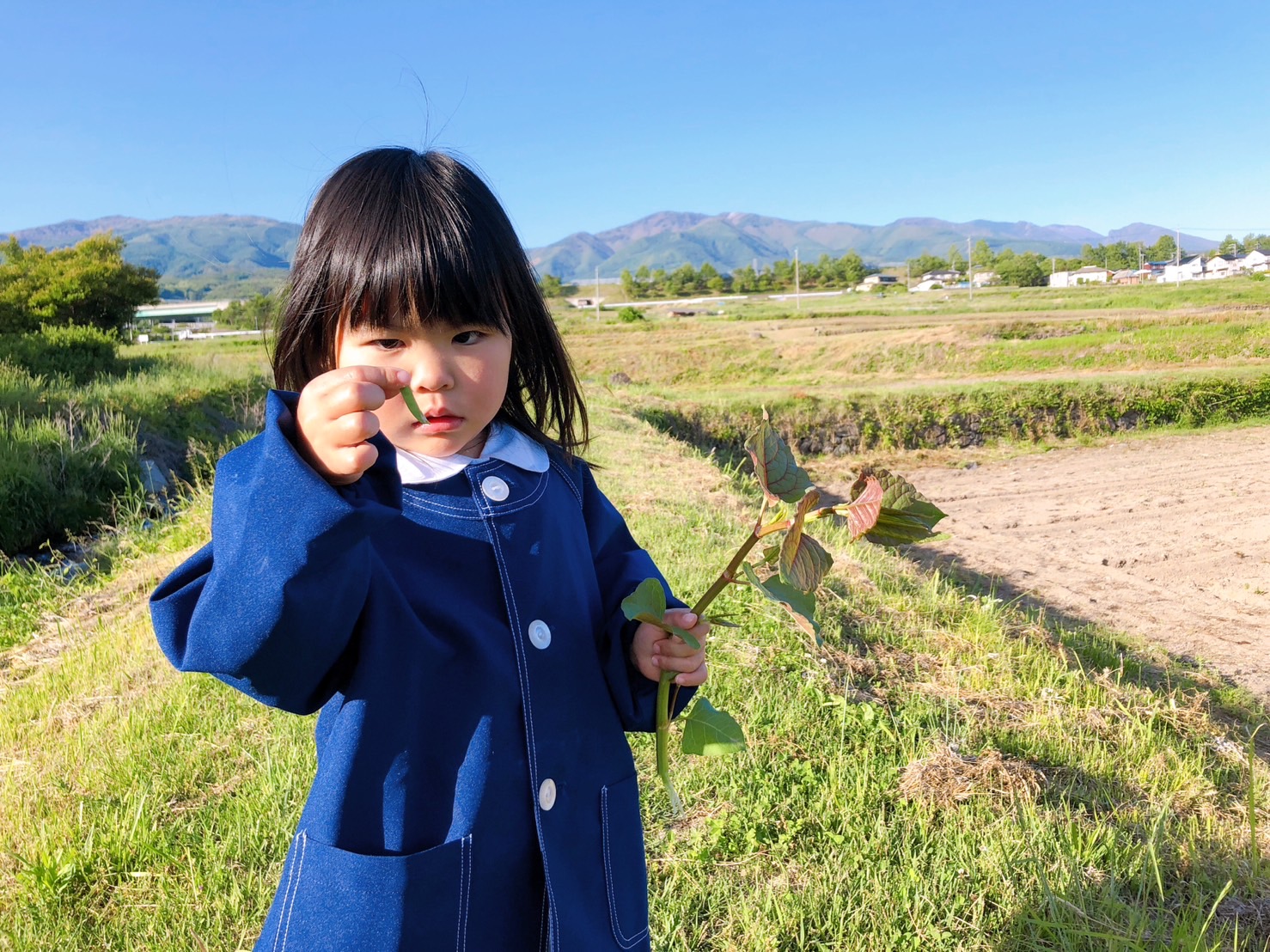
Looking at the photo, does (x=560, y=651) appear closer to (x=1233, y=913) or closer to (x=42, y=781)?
(x=1233, y=913)

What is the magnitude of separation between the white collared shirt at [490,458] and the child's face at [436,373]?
0.06 ft

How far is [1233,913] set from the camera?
1.82 meters

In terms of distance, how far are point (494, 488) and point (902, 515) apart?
A: 516mm

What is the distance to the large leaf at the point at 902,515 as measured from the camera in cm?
79

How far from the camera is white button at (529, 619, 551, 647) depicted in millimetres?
1003

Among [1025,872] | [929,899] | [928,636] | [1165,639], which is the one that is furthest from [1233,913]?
[1165,639]

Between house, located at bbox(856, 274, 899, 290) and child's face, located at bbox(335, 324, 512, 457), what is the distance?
250ft

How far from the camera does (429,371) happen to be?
3.21ft

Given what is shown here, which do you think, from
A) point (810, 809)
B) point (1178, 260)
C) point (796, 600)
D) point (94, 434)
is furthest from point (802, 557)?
point (1178, 260)

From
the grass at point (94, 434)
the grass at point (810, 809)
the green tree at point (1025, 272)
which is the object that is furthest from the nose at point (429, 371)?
the green tree at point (1025, 272)

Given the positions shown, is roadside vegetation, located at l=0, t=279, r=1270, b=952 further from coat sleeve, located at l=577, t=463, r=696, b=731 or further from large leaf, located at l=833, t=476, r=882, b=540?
large leaf, located at l=833, t=476, r=882, b=540

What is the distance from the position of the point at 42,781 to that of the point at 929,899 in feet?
7.53

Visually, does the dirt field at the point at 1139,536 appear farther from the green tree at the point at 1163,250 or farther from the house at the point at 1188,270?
the house at the point at 1188,270

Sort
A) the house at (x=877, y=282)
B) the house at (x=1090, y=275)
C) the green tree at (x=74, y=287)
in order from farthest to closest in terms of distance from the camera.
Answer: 1. the house at (x=877, y=282)
2. the house at (x=1090, y=275)
3. the green tree at (x=74, y=287)
